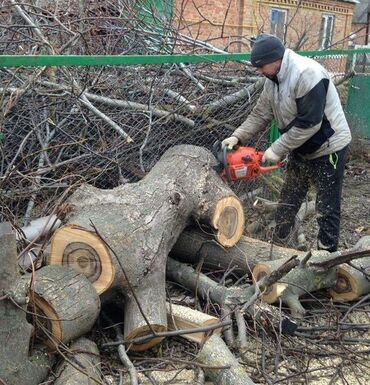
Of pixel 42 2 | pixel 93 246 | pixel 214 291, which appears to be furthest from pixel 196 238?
pixel 42 2

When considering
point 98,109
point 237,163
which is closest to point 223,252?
point 237,163

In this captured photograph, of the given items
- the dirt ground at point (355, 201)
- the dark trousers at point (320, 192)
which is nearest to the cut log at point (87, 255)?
the dark trousers at point (320, 192)

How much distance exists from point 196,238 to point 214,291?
1.76 feet

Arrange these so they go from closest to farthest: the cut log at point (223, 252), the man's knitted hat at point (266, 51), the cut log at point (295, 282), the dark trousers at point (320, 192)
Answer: the cut log at point (295, 282)
the cut log at point (223, 252)
the man's knitted hat at point (266, 51)
the dark trousers at point (320, 192)

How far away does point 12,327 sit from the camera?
2.51 meters

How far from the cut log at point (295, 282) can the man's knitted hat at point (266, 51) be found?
1480 millimetres

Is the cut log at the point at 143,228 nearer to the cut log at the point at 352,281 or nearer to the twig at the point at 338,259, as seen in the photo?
the twig at the point at 338,259

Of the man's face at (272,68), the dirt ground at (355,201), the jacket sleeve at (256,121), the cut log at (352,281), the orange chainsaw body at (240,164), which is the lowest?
the dirt ground at (355,201)

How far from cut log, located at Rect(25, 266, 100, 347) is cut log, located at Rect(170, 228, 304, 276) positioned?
1102 millimetres

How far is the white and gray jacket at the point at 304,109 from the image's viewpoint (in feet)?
13.4

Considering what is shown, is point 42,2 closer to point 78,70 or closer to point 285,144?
point 78,70

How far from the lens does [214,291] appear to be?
3.54 metres

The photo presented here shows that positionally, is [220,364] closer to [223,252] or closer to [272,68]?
[223,252]

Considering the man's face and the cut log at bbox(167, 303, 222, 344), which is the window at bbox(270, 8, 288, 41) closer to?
the man's face
